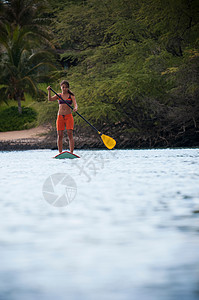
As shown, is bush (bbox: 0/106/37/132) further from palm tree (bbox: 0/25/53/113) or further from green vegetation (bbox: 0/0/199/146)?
green vegetation (bbox: 0/0/199/146)

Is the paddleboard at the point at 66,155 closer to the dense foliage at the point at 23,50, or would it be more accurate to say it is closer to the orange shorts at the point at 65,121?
the orange shorts at the point at 65,121

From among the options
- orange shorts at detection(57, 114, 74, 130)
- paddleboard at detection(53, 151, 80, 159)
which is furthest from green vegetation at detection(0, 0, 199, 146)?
paddleboard at detection(53, 151, 80, 159)

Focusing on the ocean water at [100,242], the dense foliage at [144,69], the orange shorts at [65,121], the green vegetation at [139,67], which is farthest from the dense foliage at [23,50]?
the ocean water at [100,242]

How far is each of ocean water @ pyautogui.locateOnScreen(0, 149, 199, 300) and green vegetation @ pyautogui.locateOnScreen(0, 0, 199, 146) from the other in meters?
13.1

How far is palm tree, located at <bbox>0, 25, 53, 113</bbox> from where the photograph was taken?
34812mm

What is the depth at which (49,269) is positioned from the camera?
2771 millimetres

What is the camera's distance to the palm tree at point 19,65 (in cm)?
3481

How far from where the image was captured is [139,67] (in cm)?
2080

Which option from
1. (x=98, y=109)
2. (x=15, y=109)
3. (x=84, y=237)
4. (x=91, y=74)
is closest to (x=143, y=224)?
(x=84, y=237)

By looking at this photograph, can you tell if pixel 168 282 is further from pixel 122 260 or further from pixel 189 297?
pixel 122 260

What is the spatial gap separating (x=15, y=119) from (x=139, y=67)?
48.9 ft

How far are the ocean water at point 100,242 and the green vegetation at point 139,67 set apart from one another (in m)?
13.1

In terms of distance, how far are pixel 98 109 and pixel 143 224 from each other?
16404 millimetres

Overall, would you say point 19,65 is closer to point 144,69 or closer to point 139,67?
point 139,67
